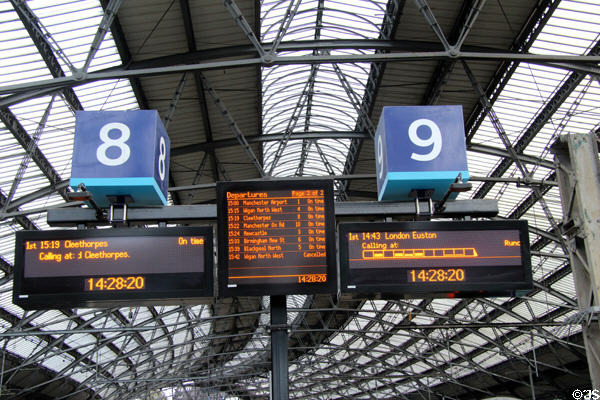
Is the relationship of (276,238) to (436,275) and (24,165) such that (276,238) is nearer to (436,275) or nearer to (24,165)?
(436,275)

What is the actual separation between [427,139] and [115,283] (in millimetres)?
5281

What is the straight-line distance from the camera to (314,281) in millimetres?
10680

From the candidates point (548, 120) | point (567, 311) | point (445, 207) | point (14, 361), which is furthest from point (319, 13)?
point (14, 361)

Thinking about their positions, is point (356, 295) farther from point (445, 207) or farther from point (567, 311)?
point (567, 311)

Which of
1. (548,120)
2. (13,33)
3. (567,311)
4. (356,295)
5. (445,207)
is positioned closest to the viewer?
(356,295)

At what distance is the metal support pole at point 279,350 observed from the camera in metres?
10.5

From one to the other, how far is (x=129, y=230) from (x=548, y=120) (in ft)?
61.8

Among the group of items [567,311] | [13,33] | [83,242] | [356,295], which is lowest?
[356,295]

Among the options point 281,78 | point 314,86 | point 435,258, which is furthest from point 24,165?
point 435,258

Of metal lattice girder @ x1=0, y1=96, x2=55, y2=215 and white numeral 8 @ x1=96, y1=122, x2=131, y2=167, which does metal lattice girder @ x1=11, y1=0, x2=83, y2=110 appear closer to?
metal lattice girder @ x1=0, y1=96, x2=55, y2=215

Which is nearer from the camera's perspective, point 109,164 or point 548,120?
point 109,164

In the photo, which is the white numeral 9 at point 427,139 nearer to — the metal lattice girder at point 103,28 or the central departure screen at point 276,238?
the central departure screen at point 276,238

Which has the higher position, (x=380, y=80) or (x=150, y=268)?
(x=380, y=80)

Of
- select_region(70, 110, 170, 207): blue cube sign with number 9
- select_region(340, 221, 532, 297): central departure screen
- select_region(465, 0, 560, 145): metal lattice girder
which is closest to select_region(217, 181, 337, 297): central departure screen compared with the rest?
select_region(340, 221, 532, 297): central departure screen
